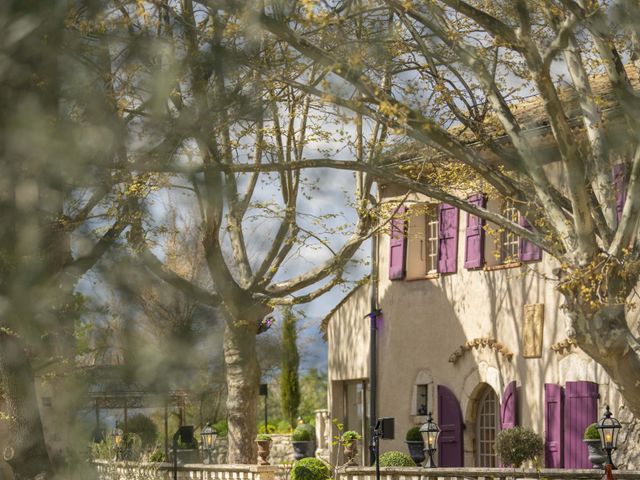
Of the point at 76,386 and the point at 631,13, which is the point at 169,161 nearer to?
the point at 76,386

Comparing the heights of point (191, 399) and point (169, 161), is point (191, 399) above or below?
below

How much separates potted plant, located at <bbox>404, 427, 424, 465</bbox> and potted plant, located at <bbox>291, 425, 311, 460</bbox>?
565 centimetres

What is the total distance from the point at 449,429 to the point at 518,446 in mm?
2777

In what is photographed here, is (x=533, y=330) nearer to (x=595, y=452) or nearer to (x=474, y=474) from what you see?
(x=595, y=452)

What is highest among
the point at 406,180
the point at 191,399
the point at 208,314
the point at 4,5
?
the point at 406,180

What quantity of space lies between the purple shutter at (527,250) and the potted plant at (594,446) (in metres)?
3.35

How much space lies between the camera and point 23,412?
3.40 m

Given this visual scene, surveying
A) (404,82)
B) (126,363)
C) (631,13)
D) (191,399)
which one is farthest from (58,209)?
(404,82)

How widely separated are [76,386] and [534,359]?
16277 millimetres

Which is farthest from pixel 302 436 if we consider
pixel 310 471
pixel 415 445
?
pixel 310 471

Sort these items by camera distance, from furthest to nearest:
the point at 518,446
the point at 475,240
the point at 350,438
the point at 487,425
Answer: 1. the point at 475,240
2. the point at 487,425
3. the point at 350,438
4. the point at 518,446

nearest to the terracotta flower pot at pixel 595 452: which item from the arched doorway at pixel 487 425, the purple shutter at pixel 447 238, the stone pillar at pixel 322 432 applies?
the arched doorway at pixel 487 425

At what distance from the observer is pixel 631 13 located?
995 centimetres

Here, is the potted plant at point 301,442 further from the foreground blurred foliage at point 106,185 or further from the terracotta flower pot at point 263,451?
the foreground blurred foliage at point 106,185
